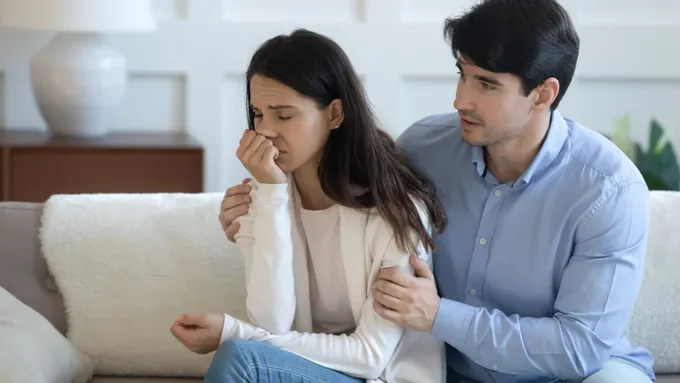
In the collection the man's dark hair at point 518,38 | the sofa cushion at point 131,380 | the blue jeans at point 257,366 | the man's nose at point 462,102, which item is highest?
the man's dark hair at point 518,38

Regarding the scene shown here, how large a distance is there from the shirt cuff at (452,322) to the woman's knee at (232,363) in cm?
33

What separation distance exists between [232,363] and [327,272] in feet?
1.01

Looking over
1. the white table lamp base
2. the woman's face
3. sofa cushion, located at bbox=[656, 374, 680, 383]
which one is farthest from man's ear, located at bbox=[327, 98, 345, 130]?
the white table lamp base

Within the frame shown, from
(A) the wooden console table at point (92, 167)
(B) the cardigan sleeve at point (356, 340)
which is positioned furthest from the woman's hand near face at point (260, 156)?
(A) the wooden console table at point (92, 167)

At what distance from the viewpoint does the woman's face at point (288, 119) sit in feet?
6.00

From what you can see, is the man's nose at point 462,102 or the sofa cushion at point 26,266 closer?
the man's nose at point 462,102

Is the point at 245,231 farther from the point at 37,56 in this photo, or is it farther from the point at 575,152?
the point at 37,56

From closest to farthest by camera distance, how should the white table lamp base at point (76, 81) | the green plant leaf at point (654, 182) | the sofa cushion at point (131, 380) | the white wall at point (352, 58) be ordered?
the sofa cushion at point (131, 380) < the white table lamp base at point (76, 81) < the green plant leaf at point (654, 182) < the white wall at point (352, 58)

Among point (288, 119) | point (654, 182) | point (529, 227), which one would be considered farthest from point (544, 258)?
point (654, 182)

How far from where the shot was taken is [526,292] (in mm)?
1885

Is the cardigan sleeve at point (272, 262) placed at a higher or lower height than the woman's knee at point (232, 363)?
higher

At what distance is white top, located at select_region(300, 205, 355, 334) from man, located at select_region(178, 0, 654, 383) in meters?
0.11

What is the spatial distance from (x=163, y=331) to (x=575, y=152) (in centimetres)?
89

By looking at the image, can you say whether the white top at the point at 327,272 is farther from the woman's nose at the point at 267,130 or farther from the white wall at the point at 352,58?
the white wall at the point at 352,58
